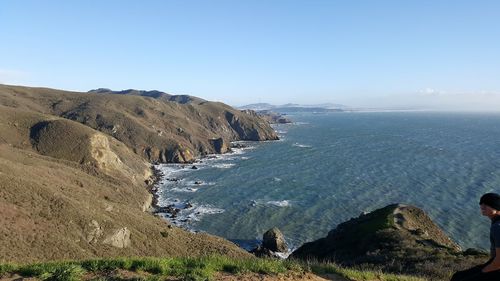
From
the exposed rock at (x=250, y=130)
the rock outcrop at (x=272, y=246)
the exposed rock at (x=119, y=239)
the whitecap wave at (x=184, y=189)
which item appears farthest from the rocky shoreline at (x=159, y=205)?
the exposed rock at (x=250, y=130)

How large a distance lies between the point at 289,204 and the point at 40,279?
A: 63597mm

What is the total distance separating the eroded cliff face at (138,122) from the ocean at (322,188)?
11403 millimetres

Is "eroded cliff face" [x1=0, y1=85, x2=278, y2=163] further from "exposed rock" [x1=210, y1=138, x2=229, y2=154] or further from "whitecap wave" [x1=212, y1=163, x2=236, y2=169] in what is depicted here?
"whitecap wave" [x1=212, y1=163, x2=236, y2=169]

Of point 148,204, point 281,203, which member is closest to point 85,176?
point 148,204

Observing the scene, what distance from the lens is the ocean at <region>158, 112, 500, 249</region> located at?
204 ft

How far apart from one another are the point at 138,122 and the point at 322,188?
75902 millimetres

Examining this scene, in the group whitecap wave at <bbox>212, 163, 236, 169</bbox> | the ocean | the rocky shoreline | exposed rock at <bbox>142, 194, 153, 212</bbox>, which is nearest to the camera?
the ocean

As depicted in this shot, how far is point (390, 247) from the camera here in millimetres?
35094

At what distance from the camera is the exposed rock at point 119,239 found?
138ft

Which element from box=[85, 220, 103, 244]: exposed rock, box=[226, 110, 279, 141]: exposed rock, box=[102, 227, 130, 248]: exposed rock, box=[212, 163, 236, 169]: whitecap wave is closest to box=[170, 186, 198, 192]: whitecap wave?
box=[212, 163, 236, 169]: whitecap wave

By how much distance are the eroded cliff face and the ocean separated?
449 inches

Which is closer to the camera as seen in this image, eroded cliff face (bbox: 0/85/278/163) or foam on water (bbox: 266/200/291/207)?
foam on water (bbox: 266/200/291/207)

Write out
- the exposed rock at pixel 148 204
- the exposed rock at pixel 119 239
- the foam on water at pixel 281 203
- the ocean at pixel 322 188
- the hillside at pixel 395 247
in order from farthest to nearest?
the foam on water at pixel 281 203
the exposed rock at pixel 148 204
the ocean at pixel 322 188
the exposed rock at pixel 119 239
the hillside at pixel 395 247

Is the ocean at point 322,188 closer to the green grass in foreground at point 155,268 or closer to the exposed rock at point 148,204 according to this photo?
the exposed rock at point 148,204
